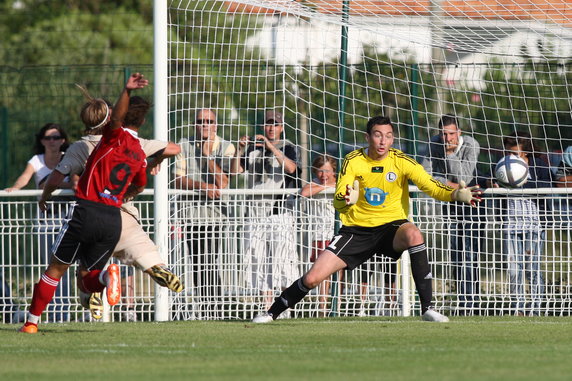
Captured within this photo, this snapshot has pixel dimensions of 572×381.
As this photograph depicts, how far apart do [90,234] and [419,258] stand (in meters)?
3.06

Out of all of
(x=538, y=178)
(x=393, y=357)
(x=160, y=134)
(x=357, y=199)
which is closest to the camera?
(x=393, y=357)

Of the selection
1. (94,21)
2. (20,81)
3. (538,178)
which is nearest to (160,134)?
(538,178)

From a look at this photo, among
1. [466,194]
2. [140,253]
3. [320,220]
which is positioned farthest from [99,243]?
[320,220]

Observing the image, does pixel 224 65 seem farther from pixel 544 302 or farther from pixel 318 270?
pixel 544 302

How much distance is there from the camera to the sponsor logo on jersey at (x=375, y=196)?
10789 mm

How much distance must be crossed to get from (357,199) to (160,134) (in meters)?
2.40

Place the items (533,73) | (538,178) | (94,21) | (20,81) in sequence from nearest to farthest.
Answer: (538,178)
(533,73)
(20,81)
(94,21)

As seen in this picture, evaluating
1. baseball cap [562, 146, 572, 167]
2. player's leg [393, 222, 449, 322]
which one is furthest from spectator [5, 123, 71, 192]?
baseball cap [562, 146, 572, 167]

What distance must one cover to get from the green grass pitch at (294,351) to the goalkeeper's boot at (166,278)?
0.39 meters

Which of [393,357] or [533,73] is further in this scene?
[533,73]

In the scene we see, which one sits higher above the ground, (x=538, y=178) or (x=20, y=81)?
(x=20, y=81)

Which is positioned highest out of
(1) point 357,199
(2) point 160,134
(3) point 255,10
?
(3) point 255,10

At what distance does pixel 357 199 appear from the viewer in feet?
34.5

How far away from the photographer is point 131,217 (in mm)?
9938
